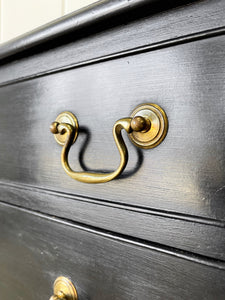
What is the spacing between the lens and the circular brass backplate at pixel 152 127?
24cm

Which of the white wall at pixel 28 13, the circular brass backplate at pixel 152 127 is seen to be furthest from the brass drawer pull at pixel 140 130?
the white wall at pixel 28 13

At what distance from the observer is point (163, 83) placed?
9.3 inches

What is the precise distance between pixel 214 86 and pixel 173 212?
0.11 meters

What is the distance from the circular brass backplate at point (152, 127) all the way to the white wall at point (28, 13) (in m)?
0.38

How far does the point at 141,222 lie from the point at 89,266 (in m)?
0.09

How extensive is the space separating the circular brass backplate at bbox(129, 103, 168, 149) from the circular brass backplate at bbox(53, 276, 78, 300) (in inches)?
7.3

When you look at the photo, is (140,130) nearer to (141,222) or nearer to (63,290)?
(141,222)

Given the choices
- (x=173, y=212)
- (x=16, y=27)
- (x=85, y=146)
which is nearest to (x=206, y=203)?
(x=173, y=212)

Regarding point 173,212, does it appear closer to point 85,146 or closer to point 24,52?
point 85,146

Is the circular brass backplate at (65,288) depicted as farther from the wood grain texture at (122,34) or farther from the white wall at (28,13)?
the white wall at (28,13)

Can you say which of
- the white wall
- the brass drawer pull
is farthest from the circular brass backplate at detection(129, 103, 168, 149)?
the white wall

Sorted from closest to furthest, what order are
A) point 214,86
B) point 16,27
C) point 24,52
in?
point 214,86
point 24,52
point 16,27

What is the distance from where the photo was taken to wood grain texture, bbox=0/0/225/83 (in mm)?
216

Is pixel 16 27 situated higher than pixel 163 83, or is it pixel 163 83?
pixel 16 27
